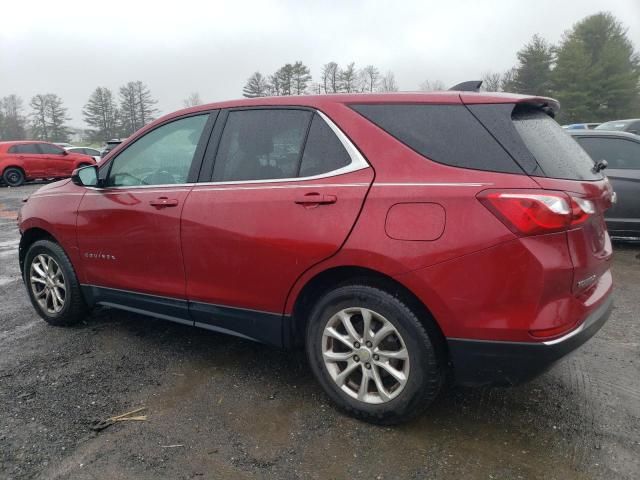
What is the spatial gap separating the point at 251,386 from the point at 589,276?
1971mm

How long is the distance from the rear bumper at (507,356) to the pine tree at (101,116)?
7485cm

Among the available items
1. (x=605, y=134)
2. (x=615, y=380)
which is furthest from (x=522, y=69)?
(x=615, y=380)

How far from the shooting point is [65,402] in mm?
3000

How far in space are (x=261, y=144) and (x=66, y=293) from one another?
2.16m

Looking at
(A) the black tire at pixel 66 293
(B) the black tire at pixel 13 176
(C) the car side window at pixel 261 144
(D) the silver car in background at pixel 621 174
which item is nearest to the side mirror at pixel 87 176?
(A) the black tire at pixel 66 293

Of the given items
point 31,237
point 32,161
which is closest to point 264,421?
point 31,237

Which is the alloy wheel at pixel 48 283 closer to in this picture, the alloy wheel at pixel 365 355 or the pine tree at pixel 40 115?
the alloy wheel at pixel 365 355

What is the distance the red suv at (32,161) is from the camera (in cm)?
1853

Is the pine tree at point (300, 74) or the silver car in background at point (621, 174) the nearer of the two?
the silver car in background at point (621, 174)

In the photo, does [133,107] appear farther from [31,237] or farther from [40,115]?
[31,237]

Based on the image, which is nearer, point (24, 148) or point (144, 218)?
point (144, 218)

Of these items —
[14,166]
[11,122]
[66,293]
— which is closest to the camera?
[66,293]

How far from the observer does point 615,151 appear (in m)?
6.62

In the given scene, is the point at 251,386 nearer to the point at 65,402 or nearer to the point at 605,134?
the point at 65,402
